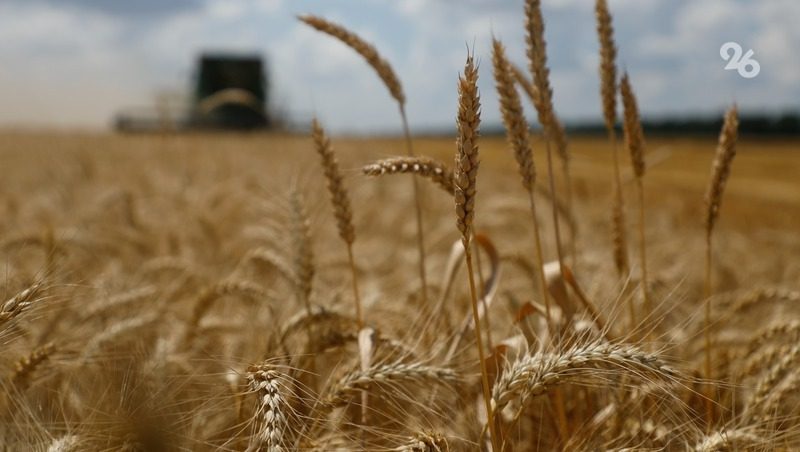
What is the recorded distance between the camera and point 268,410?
102 centimetres

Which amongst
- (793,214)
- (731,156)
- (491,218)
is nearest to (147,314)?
(731,156)

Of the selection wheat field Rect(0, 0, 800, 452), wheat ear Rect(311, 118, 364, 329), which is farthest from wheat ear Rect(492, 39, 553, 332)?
wheat ear Rect(311, 118, 364, 329)

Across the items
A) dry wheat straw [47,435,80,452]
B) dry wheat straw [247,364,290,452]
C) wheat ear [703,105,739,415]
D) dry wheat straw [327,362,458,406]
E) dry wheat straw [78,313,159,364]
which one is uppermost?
wheat ear [703,105,739,415]

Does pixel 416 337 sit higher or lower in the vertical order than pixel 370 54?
lower

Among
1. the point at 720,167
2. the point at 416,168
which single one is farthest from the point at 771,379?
the point at 416,168

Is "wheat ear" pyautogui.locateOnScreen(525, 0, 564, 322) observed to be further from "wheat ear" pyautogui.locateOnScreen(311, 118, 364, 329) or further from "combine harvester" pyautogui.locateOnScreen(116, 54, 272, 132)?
"combine harvester" pyautogui.locateOnScreen(116, 54, 272, 132)

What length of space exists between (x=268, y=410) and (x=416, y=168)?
0.45m

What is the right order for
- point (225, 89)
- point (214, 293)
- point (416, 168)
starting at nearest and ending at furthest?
point (416, 168) < point (214, 293) < point (225, 89)

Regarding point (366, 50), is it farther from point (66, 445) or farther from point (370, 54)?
point (66, 445)

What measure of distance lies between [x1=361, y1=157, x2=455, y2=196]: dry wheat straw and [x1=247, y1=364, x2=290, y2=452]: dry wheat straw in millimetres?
363

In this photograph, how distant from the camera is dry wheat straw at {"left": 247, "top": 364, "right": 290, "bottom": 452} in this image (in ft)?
3.22

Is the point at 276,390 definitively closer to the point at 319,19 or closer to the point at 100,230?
the point at 319,19

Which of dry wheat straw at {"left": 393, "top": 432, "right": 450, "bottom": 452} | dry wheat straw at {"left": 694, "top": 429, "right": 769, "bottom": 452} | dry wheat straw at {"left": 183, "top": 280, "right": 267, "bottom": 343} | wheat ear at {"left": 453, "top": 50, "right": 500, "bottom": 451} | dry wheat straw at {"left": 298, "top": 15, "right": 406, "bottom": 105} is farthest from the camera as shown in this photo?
dry wheat straw at {"left": 183, "top": 280, "right": 267, "bottom": 343}

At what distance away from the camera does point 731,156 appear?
5.01ft
